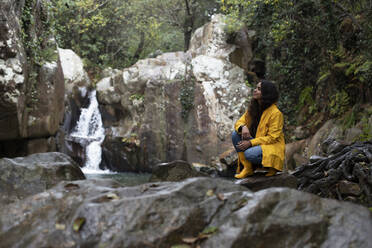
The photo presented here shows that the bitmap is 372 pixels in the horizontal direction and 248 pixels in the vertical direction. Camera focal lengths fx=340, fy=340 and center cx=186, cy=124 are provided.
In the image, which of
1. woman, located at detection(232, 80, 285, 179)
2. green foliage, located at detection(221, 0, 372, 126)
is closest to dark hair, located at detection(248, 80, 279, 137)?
woman, located at detection(232, 80, 285, 179)

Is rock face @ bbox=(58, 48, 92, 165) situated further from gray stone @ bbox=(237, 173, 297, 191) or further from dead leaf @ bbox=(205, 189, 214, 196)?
dead leaf @ bbox=(205, 189, 214, 196)

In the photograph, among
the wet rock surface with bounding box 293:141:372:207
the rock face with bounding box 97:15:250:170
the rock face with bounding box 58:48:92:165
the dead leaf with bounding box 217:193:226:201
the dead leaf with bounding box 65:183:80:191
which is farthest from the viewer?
the rock face with bounding box 58:48:92:165

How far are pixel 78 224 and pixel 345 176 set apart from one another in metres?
3.00

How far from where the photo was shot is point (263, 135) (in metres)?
4.39

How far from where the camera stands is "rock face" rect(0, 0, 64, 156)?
7.98 m

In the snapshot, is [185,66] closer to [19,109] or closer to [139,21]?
[19,109]

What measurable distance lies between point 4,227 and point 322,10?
1016cm

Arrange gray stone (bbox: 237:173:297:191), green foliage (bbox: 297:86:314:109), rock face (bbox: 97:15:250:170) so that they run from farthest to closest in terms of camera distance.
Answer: rock face (bbox: 97:15:250:170), green foliage (bbox: 297:86:314:109), gray stone (bbox: 237:173:297:191)

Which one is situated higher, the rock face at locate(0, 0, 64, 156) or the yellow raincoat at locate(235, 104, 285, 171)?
the rock face at locate(0, 0, 64, 156)

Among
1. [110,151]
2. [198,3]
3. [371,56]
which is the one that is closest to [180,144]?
[110,151]

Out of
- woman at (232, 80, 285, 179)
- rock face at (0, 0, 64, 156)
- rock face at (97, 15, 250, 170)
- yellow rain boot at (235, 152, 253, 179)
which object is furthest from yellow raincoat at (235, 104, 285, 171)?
rock face at (97, 15, 250, 170)

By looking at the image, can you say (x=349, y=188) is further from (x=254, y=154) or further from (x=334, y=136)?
(x=334, y=136)

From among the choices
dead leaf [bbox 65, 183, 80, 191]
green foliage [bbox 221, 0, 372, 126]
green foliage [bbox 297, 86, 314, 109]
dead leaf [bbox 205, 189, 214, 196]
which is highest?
green foliage [bbox 221, 0, 372, 126]

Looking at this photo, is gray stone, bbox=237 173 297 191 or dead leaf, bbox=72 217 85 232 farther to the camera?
gray stone, bbox=237 173 297 191
